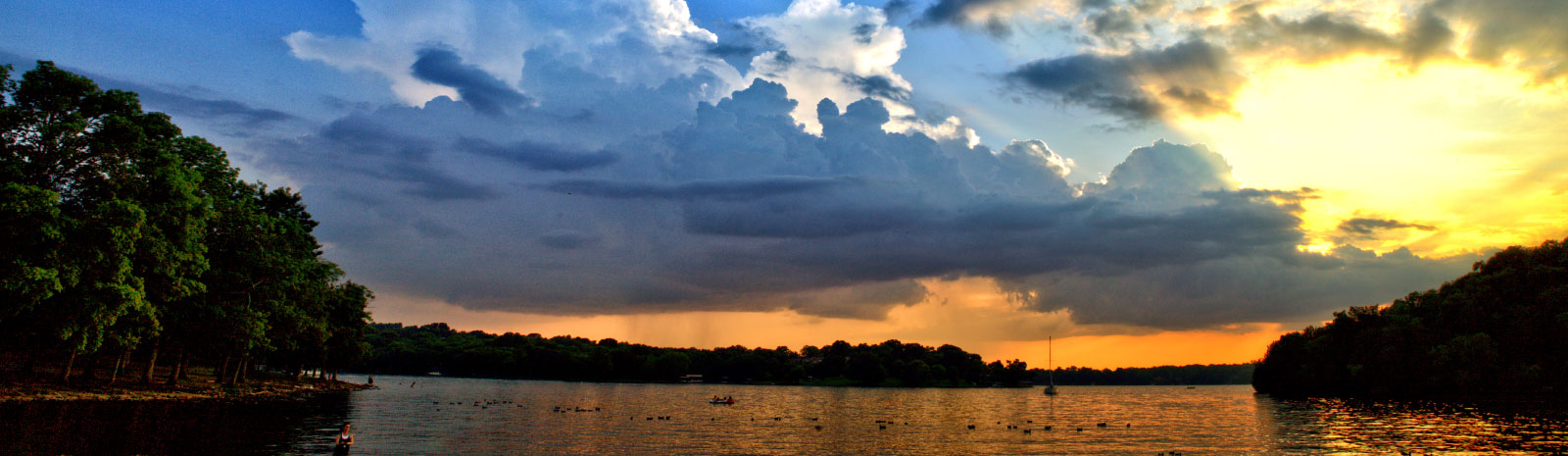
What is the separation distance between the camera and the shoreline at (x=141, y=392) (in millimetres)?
58688

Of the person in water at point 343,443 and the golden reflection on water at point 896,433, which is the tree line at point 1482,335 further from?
the person in water at point 343,443

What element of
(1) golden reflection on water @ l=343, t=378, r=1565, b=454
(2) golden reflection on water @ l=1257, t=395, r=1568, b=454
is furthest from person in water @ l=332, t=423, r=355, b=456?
(2) golden reflection on water @ l=1257, t=395, r=1568, b=454

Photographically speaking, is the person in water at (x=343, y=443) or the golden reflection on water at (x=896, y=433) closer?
the person in water at (x=343, y=443)

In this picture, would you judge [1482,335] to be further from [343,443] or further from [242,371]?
[242,371]

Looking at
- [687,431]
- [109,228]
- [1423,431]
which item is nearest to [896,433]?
[687,431]

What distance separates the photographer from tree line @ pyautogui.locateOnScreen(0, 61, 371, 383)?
161 feet

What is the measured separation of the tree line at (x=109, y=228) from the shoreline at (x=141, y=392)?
3018mm

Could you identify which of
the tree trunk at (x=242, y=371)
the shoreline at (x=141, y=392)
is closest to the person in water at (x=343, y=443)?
the shoreline at (x=141, y=392)

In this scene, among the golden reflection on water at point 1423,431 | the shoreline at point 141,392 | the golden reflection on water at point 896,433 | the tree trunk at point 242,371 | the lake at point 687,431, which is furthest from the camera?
the tree trunk at point 242,371

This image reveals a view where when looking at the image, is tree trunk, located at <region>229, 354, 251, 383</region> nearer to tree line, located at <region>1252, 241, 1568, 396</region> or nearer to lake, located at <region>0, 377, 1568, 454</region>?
lake, located at <region>0, 377, 1568, 454</region>

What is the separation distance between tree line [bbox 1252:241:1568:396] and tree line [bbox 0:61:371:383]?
152 meters

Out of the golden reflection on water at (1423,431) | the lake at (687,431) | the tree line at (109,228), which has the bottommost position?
the lake at (687,431)

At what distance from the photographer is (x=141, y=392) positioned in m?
70.4

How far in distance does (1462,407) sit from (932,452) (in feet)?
330
